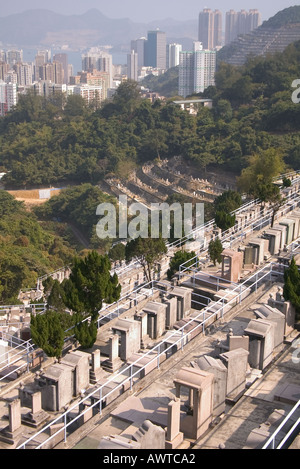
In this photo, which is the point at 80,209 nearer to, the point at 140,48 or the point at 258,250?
the point at 258,250

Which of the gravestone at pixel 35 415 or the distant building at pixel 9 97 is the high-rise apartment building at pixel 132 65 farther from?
the gravestone at pixel 35 415

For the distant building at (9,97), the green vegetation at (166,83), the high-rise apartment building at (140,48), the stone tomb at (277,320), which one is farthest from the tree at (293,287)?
the high-rise apartment building at (140,48)

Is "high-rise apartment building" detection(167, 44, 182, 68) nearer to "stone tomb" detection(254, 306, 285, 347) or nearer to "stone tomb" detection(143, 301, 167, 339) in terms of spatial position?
"stone tomb" detection(143, 301, 167, 339)

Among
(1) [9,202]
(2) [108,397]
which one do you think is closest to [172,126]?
(1) [9,202]

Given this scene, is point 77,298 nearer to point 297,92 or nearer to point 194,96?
point 297,92

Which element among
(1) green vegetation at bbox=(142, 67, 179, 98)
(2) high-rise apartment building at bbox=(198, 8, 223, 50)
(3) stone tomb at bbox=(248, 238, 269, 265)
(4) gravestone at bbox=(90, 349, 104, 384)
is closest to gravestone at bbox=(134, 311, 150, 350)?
(4) gravestone at bbox=(90, 349, 104, 384)
